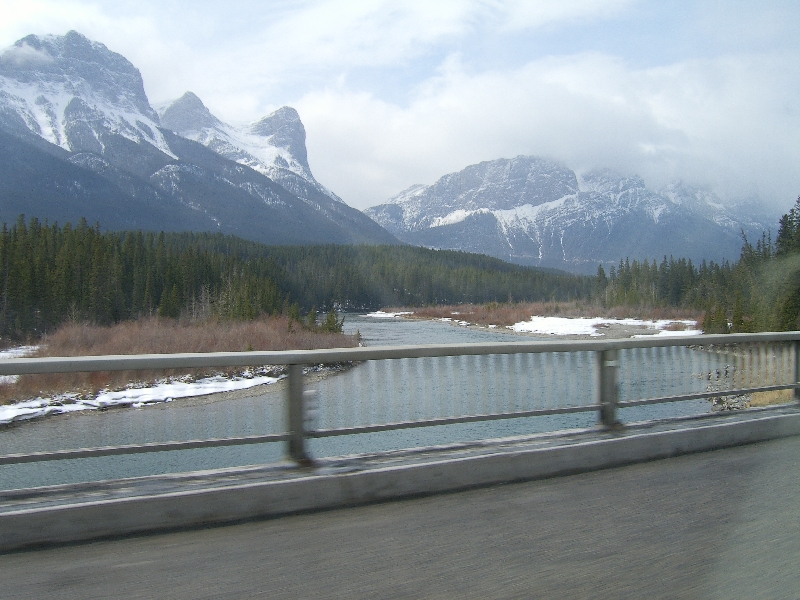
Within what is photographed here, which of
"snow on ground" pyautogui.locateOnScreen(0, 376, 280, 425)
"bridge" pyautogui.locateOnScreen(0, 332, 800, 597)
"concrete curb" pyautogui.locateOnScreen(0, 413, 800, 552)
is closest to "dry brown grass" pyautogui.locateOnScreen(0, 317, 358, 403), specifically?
"snow on ground" pyautogui.locateOnScreen(0, 376, 280, 425)

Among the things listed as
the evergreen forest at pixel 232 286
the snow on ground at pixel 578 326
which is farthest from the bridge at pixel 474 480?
the snow on ground at pixel 578 326

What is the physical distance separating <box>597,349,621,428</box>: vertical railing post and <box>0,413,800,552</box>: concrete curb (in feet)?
1.06

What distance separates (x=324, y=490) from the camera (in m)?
5.68

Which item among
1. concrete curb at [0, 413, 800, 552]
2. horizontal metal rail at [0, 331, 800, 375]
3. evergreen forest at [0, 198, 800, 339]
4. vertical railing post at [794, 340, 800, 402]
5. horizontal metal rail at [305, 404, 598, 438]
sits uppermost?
evergreen forest at [0, 198, 800, 339]

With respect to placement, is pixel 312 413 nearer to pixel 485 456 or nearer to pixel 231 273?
pixel 485 456

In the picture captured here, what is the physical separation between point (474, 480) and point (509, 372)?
122 cm

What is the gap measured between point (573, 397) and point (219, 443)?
12.0 feet

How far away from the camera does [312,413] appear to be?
6.16m

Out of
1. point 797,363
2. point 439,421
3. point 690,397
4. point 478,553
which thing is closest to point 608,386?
point 690,397

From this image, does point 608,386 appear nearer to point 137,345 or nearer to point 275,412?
point 275,412

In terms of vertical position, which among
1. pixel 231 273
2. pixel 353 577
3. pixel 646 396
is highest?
pixel 231 273

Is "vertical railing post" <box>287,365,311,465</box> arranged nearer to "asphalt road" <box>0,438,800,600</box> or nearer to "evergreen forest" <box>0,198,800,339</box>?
"asphalt road" <box>0,438,800,600</box>

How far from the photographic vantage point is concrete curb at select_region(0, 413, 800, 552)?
16.0ft

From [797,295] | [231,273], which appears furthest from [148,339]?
[231,273]
